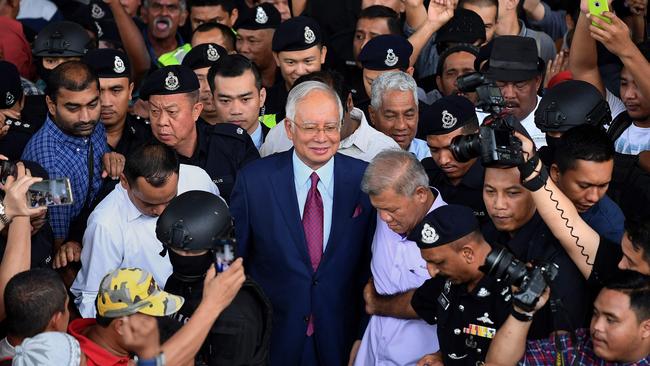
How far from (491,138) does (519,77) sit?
213cm

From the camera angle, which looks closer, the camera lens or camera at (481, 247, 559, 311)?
camera at (481, 247, 559, 311)

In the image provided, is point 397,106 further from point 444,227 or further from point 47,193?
point 47,193

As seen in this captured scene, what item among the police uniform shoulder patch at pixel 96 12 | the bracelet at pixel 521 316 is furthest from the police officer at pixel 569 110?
the police uniform shoulder patch at pixel 96 12

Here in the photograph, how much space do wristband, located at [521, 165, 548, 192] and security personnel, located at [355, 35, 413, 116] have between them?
243cm

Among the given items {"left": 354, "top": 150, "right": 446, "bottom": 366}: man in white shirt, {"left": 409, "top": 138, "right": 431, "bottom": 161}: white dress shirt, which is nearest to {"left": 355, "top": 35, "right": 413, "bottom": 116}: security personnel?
{"left": 409, "top": 138, "right": 431, "bottom": 161}: white dress shirt

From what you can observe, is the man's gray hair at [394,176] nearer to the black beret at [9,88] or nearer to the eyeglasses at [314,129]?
the eyeglasses at [314,129]

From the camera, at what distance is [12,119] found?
264 inches

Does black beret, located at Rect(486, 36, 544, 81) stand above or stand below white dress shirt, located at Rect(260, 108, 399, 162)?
above

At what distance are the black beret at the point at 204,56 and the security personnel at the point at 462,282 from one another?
2.94 m

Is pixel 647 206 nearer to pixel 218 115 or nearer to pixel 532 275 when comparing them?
pixel 532 275

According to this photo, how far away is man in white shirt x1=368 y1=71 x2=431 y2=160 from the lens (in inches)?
258

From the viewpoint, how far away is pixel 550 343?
15.3 feet

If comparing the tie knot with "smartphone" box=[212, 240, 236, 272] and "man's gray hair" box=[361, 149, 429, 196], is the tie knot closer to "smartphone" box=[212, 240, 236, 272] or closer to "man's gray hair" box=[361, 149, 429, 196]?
"man's gray hair" box=[361, 149, 429, 196]

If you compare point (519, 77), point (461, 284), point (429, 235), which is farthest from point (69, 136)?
point (519, 77)
